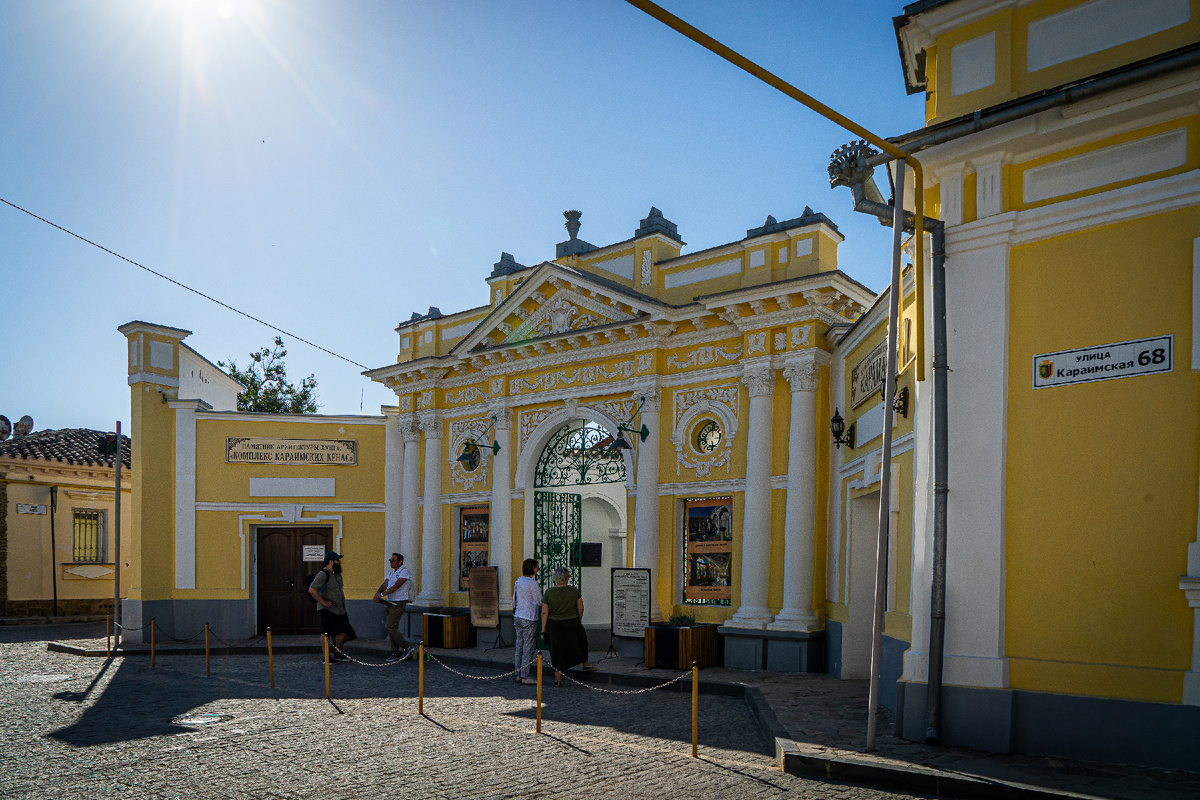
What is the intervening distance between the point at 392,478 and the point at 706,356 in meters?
7.57

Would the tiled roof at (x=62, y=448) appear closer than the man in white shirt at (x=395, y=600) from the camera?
No

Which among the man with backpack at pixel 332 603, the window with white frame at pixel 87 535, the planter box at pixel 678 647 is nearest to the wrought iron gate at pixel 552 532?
the man with backpack at pixel 332 603

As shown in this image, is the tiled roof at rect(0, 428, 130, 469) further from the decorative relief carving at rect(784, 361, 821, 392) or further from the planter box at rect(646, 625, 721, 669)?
the decorative relief carving at rect(784, 361, 821, 392)

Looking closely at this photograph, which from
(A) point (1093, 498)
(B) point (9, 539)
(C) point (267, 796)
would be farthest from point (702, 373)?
(B) point (9, 539)

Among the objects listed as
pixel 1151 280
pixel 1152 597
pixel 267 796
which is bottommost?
pixel 267 796

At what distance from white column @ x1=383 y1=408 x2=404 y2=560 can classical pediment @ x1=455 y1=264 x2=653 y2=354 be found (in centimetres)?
252

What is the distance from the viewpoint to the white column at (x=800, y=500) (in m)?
12.3

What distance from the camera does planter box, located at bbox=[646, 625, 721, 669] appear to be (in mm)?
12203

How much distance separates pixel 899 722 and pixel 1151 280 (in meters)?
3.79

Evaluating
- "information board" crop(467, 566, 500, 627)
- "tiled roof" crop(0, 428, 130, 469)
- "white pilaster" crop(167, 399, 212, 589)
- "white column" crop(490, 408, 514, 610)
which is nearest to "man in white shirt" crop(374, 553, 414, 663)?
"information board" crop(467, 566, 500, 627)

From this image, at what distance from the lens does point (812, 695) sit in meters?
9.88

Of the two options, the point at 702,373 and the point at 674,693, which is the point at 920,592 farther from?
the point at 702,373

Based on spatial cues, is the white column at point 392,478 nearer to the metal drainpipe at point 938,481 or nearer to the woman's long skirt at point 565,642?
the woman's long skirt at point 565,642

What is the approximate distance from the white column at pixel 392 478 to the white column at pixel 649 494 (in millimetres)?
6102
